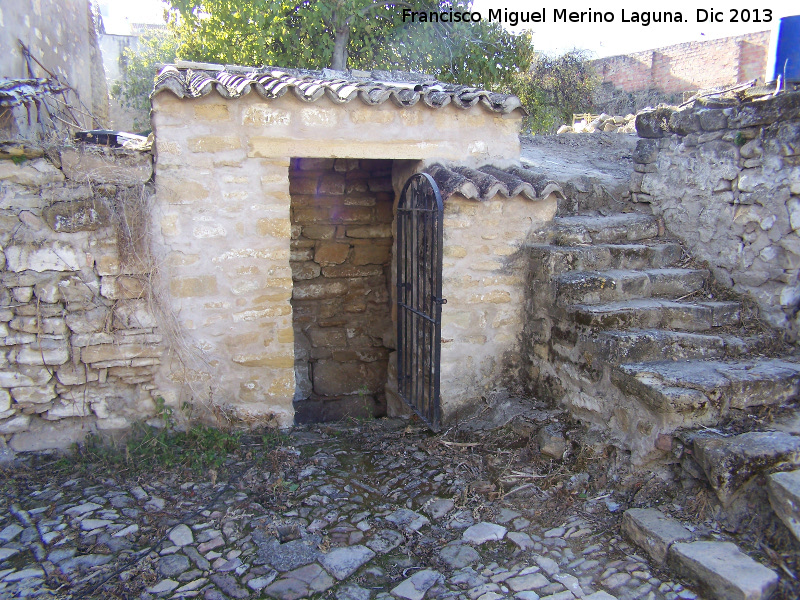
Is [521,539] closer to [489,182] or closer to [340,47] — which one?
[489,182]

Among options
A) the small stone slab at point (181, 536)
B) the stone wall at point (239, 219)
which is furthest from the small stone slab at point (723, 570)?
the stone wall at point (239, 219)

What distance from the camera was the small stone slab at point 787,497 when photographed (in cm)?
256

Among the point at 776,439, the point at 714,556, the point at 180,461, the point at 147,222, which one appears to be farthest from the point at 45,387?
the point at 776,439

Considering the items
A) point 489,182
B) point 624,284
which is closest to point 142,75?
point 489,182

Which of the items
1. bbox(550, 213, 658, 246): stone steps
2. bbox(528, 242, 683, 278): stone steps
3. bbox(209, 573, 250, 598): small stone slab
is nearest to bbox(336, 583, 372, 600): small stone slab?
bbox(209, 573, 250, 598): small stone slab

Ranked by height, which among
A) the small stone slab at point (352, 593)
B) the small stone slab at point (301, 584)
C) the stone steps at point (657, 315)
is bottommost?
the small stone slab at point (352, 593)

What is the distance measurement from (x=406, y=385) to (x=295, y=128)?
2343 millimetres

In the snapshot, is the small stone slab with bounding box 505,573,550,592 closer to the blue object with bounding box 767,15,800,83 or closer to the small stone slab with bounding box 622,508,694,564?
the small stone slab with bounding box 622,508,694,564

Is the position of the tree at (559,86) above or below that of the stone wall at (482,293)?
above

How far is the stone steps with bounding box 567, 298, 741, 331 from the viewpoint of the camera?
3.71 meters

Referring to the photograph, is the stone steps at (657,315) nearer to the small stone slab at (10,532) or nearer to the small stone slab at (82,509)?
the small stone slab at (82,509)

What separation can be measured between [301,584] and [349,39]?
1199 cm

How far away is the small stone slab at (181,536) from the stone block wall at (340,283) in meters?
2.52

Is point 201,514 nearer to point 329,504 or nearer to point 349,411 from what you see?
point 329,504
